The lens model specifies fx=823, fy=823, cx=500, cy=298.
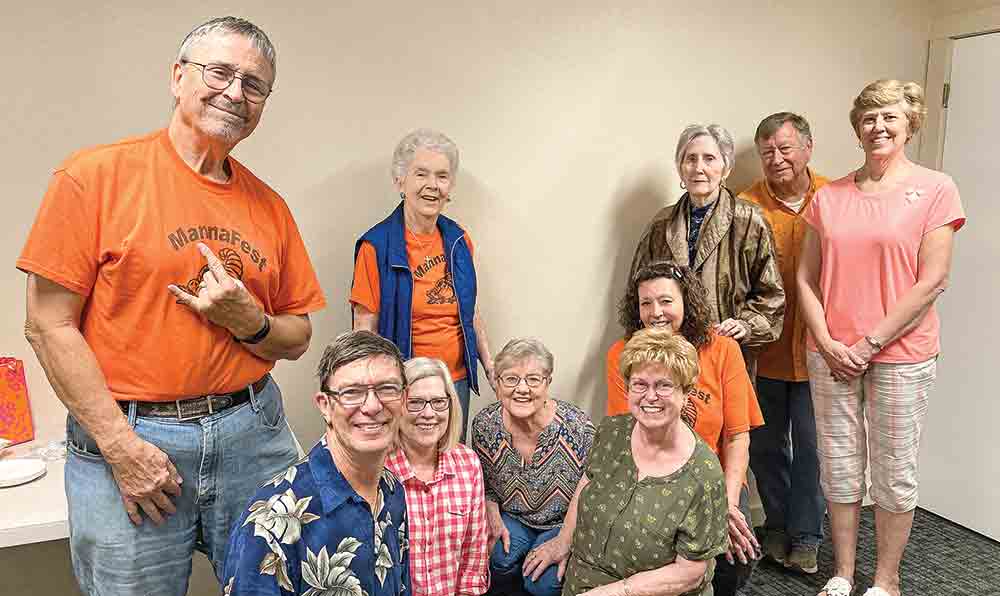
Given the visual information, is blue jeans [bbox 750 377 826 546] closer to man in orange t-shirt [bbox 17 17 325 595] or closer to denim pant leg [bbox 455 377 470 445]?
denim pant leg [bbox 455 377 470 445]

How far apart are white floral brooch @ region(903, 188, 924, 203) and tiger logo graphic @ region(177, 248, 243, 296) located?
2.13 meters

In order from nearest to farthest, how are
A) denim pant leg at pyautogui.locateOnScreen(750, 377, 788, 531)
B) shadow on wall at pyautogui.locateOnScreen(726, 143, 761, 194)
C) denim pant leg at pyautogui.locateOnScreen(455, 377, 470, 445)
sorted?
denim pant leg at pyautogui.locateOnScreen(455, 377, 470, 445) → denim pant leg at pyautogui.locateOnScreen(750, 377, 788, 531) → shadow on wall at pyautogui.locateOnScreen(726, 143, 761, 194)

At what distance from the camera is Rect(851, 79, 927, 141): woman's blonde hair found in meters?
2.67

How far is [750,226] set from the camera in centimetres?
292

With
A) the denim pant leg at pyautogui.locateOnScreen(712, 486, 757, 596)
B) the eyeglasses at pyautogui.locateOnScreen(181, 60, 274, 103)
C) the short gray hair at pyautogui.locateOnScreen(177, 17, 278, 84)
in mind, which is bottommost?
the denim pant leg at pyautogui.locateOnScreen(712, 486, 757, 596)

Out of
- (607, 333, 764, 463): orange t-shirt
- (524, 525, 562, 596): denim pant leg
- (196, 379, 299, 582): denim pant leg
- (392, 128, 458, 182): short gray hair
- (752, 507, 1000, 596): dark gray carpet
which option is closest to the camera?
(196, 379, 299, 582): denim pant leg

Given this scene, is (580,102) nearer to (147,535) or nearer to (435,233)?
(435,233)

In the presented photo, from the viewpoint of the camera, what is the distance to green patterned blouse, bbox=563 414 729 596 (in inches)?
79.4

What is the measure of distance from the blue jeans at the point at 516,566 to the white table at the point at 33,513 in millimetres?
1134

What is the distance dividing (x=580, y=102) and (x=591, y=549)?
5.81ft

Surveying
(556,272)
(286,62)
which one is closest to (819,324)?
(556,272)

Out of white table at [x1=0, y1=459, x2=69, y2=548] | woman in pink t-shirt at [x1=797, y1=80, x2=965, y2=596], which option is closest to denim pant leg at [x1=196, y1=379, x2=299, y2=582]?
white table at [x1=0, y1=459, x2=69, y2=548]

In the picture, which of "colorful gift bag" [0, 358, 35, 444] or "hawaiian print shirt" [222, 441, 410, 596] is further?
"colorful gift bag" [0, 358, 35, 444]

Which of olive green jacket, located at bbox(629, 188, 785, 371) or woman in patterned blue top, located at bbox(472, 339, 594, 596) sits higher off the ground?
olive green jacket, located at bbox(629, 188, 785, 371)
